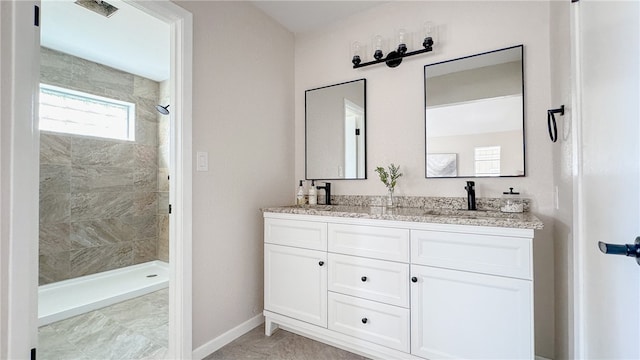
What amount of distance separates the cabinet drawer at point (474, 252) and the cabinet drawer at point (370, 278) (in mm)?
144

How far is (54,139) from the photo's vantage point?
298 cm

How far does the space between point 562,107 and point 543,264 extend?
3.04 feet

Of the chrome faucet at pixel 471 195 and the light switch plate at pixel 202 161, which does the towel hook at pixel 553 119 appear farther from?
the light switch plate at pixel 202 161

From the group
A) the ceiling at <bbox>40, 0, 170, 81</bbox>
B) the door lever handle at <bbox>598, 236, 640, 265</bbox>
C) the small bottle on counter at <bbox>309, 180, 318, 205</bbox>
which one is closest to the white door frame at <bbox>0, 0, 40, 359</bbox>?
the ceiling at <bbox>40, 0, 170, 81</bbox>

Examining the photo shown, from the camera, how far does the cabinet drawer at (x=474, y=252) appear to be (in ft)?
4.19

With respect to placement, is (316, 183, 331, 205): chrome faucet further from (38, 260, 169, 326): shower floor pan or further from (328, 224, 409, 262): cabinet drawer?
(38, 260, 169, 326): shower floor pan

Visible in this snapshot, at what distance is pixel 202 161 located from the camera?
71.3 inches

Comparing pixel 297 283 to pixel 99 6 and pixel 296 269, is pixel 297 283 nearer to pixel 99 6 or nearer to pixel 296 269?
pixel 296 269

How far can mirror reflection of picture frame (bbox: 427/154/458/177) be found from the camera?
1929 millimetres

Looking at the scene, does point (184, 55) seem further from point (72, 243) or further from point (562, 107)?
point (72, 243)

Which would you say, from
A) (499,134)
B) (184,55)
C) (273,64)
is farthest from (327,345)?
(273,64)

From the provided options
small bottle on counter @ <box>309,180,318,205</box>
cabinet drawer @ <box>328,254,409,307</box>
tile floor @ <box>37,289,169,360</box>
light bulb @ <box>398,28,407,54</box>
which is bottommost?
tile floor @ <box>37,289,169,360</box>

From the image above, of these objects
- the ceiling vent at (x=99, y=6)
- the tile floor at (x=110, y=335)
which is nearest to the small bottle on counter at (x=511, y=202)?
the tile floor at (x=110, y=335)

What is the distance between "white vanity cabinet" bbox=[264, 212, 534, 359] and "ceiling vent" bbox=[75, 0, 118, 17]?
6.80 ft
